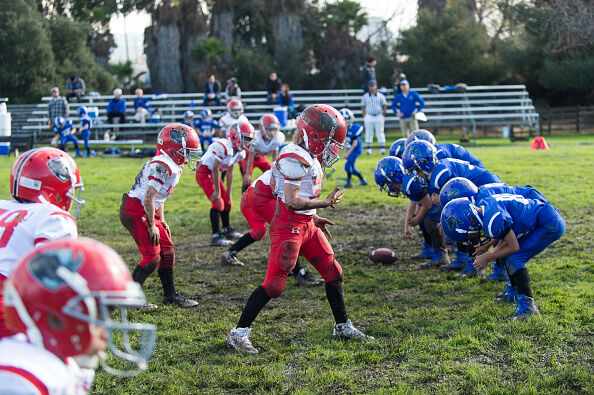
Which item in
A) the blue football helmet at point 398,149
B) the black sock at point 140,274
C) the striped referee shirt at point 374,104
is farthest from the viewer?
the striped referee shirt at point 374,104

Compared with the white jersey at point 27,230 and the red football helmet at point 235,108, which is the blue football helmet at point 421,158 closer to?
the white jersey at point 27,230

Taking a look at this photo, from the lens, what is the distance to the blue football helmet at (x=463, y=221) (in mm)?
4887

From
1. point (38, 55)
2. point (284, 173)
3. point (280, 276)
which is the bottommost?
point (280, 276)

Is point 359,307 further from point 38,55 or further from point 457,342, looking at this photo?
point 38,55

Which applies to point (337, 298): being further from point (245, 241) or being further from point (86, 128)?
point (86, 128)

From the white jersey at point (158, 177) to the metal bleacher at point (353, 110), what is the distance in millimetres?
16591

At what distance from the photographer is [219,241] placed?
831 cm

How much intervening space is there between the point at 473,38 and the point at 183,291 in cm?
2685

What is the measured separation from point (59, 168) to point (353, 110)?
22.6 meters

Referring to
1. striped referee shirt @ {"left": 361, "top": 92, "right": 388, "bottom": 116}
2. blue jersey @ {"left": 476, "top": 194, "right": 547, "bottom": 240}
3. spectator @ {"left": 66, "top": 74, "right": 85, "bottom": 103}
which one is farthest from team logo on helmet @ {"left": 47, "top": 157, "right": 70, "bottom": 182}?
spectator @ {"left": 66, "top": 74, "right": 85, "bottom": 103}

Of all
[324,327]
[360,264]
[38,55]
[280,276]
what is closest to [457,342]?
[324,327]

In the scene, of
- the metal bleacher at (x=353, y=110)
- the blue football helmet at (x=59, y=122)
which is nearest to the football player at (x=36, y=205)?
the blue football helmet at (x=59, y=122)

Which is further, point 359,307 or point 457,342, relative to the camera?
point 359,307

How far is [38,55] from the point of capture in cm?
2709
